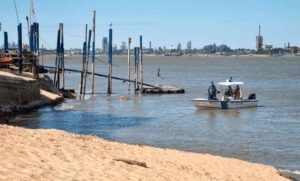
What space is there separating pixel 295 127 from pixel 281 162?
1095cm

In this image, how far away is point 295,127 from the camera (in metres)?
29.5

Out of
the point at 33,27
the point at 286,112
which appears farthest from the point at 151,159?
the point at 33,27

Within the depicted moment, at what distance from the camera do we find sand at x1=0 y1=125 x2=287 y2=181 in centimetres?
1066

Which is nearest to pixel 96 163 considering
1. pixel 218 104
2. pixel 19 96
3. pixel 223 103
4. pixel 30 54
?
pixel 19 96

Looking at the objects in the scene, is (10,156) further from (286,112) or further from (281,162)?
(286,112)

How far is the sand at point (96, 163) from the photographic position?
35.0 feet

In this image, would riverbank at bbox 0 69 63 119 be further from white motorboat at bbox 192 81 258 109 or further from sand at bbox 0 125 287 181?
sand at bbox 0 125 287 181

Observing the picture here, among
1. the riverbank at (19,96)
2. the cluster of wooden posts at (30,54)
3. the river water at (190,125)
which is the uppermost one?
the cluster of wooden posts at (30,54)

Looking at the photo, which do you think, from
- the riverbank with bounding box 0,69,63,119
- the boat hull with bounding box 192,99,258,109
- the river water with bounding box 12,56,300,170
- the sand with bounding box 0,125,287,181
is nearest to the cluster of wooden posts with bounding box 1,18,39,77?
the riverbank with bounding box 0,69,63,119

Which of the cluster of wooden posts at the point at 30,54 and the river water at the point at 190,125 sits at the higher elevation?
the cluster of wooden posts at the point at 30,54

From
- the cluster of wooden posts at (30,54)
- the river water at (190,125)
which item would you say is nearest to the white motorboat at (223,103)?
the river water at (190,125)

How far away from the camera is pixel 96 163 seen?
12.3 metres

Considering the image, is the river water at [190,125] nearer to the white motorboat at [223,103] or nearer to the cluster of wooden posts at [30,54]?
the white motorboat at [223,103]

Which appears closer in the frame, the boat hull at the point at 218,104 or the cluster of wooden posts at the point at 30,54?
the boat hull at the point at 218,104
